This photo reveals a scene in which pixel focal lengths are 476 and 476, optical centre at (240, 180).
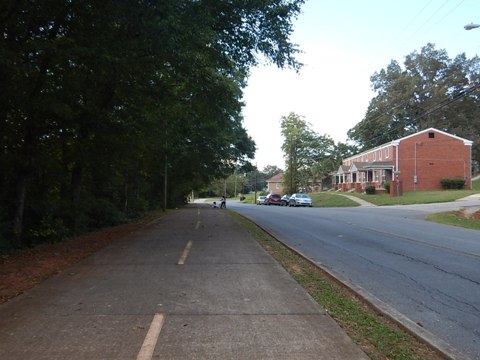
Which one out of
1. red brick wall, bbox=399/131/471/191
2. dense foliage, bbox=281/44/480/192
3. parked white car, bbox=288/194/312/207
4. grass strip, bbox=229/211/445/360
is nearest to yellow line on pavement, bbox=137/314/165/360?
grass strip, bbox=229/211/445/360

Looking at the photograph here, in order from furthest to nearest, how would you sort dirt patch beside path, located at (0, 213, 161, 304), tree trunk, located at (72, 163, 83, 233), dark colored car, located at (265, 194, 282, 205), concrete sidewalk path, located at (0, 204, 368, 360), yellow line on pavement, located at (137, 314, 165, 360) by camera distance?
dark colored car, located at (265, 194, 282, 205), tree trunk, located at (72, 163, 83, 233), dirt patch beside path, located at (0, 213, 161, 304), concrete sidewalk path, located at (0, 204, 368, 360), yellow line on pavement, located at (137, 314, 165, 360)

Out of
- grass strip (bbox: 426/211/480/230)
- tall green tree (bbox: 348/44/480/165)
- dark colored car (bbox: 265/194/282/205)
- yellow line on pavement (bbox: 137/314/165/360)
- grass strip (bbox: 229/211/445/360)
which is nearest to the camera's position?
yellow line on pavement (bbox: 137/314/165/360)

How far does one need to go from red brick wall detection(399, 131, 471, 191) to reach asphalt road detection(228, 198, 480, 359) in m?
43.1

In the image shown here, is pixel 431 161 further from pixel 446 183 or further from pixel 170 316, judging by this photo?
pixel 170 316

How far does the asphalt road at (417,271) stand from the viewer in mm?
6020

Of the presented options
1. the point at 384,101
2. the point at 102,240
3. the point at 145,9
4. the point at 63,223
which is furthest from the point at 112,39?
the point at 384,101

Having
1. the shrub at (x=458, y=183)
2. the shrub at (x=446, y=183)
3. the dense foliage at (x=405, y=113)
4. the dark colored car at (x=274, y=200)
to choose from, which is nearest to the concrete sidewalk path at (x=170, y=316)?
the dark colored car at (x=274, y=200)

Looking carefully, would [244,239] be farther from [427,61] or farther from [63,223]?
[427,61]

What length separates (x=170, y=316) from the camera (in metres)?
5.86

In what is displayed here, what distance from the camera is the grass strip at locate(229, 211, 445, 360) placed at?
4.80m

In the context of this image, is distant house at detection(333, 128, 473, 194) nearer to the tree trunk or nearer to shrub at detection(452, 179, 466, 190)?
shrub at detection(452, 179, 466, 190)

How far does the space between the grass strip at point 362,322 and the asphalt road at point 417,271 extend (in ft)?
0.95

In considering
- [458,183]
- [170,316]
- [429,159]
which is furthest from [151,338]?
[429,159]

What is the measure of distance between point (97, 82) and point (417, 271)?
9.94m
